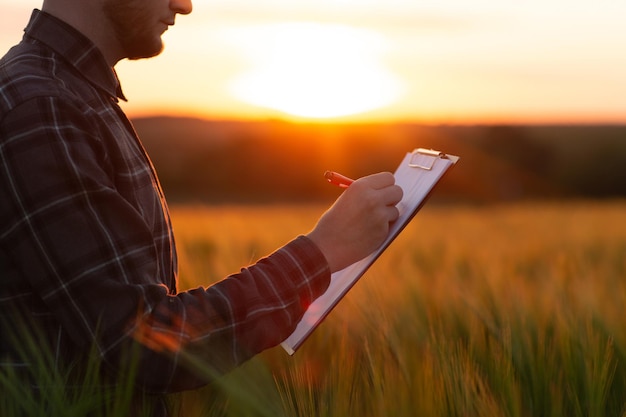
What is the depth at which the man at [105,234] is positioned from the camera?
1021 mm

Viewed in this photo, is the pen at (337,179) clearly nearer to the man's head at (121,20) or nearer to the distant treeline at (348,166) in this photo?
the man's head at (121,20)

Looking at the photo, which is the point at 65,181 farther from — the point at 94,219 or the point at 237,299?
the point at 237,299

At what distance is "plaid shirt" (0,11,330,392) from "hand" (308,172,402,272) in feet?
0.08

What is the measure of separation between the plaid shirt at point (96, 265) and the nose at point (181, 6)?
0.19 m

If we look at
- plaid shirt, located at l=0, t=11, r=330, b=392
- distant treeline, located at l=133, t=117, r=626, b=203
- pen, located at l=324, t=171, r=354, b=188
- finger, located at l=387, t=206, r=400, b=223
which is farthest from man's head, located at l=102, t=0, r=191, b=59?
distant treeline, located at l=133, t=117, r=626, b=203

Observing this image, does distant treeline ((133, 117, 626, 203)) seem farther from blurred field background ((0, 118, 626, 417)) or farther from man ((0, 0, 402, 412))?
man ((0, 0, 402, 412))

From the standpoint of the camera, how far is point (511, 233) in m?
5.58

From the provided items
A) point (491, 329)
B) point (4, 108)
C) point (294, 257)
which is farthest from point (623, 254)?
point (4, 108)

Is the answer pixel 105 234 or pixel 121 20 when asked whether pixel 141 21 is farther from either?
pixel 105 234

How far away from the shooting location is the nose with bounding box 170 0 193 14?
48.1 inches

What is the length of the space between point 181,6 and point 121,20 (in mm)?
94

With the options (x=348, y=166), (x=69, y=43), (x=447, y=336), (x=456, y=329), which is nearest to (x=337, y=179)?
(x=69, y=43)

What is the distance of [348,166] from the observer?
1928 cm

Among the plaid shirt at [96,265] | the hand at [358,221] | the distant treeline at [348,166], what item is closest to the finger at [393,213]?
the hand at [358,221]
